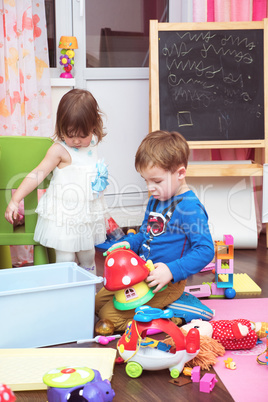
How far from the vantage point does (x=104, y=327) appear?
1.71 m

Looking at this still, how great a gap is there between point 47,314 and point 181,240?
1.62 feet

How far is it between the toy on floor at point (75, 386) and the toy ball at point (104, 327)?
0.49m

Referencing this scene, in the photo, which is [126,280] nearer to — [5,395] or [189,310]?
[189,310]

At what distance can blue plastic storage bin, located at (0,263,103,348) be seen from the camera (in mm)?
1562

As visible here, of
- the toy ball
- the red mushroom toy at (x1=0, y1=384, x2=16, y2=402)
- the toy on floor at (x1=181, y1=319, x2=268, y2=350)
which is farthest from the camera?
the toy ball

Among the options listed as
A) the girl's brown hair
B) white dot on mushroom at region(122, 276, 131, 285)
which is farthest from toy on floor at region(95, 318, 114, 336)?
the girl's brown hair

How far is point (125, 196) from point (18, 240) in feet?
4.83

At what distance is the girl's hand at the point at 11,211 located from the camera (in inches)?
74.7

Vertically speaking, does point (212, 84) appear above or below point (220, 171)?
above

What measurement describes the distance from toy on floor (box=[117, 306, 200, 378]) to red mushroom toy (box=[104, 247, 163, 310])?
0.20 m

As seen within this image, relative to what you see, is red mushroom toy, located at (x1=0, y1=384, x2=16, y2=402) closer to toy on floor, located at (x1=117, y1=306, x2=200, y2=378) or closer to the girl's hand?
toy on floor, located at (x1=117, y1=306, x2=200, y2=378)

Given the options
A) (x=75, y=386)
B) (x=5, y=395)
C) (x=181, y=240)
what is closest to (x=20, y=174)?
(x=181, y=240)

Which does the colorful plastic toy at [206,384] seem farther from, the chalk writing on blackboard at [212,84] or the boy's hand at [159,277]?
the chalk writing on blackboard at [212,84]

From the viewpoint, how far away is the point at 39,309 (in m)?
1.60
